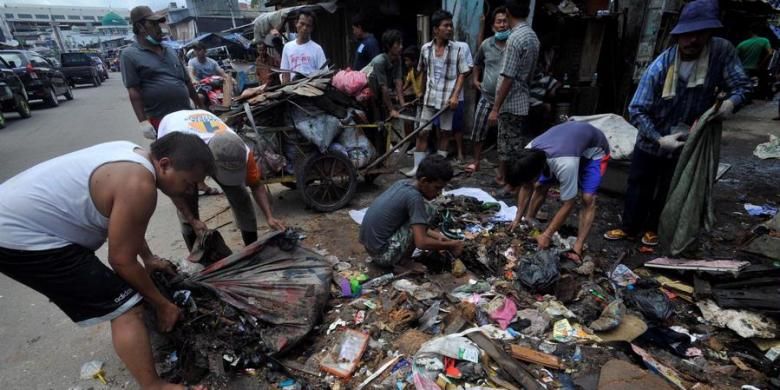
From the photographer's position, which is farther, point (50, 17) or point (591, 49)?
point (50, 17)

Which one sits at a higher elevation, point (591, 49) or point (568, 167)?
point (591, 49)

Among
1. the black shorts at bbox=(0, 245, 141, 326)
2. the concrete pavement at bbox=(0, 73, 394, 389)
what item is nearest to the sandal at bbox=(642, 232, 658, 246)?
the concrete pavement at bbox=(0, 73, 394, 389)

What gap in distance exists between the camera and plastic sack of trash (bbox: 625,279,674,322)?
2488 millimetres

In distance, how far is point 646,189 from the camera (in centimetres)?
340

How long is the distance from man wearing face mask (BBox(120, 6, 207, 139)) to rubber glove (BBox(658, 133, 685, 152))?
4.54 meters

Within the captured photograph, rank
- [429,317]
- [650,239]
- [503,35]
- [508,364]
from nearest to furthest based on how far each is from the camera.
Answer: [508,364], [429,317], [650,239], [503,35]

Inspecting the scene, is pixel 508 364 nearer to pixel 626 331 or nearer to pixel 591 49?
pixel 626 331

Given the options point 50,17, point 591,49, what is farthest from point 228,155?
point 50,17

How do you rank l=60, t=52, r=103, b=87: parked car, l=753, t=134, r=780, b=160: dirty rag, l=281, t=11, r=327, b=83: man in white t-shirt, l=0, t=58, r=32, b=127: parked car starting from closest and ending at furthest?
l=281, t=11, r=327, b=83: man in white t-shirt → l=753, t=134, r=780, b=160: dirty rag → l=0, t=58, r=32, b=127: parked car → l=60, t=52, r=103, b=87: parked car

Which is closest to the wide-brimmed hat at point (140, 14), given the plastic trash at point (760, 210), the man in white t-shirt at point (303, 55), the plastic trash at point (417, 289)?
the man in white t-shirt at point (303, 55)

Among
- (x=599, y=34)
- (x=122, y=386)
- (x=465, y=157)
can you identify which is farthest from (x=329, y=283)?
(x=599, y=34)

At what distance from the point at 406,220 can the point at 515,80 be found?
2323 mm

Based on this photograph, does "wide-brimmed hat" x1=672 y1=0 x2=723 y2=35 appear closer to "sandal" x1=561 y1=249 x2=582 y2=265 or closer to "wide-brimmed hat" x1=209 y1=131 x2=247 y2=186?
"sandal" x1=561 y1=249 x2=582 y2=265

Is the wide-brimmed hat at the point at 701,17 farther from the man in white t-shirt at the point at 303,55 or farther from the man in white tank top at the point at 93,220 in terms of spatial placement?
the man in white t-shirt at the point at 303,55
